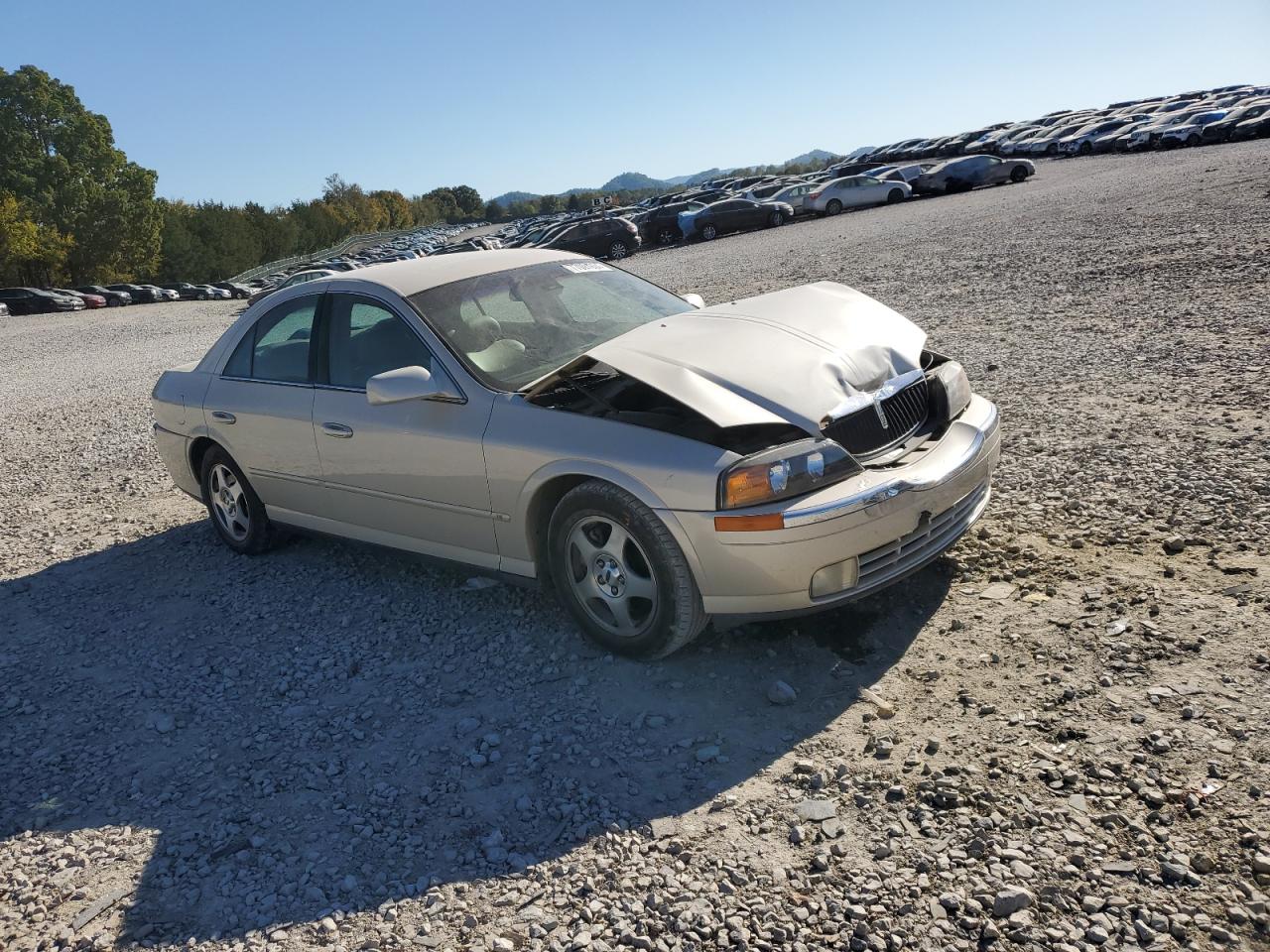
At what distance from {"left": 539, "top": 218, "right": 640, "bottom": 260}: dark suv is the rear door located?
91.3 ft

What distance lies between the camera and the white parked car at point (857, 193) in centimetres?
3584

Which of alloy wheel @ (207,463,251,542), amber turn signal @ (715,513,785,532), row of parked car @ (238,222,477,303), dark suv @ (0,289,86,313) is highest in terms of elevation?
dark suv @ (0,289,86,313)

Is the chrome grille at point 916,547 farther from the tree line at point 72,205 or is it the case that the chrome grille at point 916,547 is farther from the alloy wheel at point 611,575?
the tree line at point 72,205

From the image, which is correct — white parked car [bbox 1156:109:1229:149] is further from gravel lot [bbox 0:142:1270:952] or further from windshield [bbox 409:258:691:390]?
windshield [bbox 409:258:691:390]

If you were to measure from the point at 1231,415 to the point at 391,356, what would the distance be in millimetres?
4925

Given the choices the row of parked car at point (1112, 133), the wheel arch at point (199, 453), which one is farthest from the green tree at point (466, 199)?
the wheel arch at point (199, 453)

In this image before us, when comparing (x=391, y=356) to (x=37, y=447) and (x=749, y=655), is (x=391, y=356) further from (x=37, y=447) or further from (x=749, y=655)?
(x=37, y=447)

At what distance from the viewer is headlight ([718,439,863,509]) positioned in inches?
143

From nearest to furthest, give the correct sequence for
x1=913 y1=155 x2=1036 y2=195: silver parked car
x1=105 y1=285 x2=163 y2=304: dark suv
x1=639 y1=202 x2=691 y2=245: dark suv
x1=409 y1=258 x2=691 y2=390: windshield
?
x1=409 y1=258 x2=691 y2=390: windshield
x1=913 y1=155 x2=1036 y2=195: silver parked car
x1=639 y1=202 x2=691 y2=245: dark suv
x1=105 y1=285 x2=163 y2=304: dark suv

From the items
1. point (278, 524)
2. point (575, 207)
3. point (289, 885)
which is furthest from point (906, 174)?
point (575, 207)

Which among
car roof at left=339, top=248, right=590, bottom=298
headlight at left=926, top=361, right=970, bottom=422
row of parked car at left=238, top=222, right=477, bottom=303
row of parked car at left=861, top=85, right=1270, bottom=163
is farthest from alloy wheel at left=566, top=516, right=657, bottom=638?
row of parked car at left=861, top=85, right=1270, bottom=163

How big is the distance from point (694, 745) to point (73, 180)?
81.6 m

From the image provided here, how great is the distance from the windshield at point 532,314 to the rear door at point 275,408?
956 mm

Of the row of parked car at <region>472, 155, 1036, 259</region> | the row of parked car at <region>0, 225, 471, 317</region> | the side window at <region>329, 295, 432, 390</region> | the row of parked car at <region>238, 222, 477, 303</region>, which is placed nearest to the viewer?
the side window at <region>329, 295, 432, 390</region>
